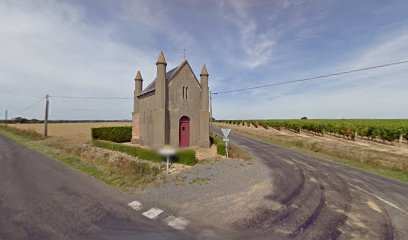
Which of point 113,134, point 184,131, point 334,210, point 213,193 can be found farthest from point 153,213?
point 113,134

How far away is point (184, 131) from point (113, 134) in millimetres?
13389

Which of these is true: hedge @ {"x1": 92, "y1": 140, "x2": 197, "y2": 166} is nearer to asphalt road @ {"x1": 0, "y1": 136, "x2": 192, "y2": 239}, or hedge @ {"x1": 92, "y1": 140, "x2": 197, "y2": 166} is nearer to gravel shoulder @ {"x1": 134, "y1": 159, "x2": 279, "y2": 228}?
gravel shoulder @ {"x1": 134, "y1": 159, "x2": 279, "y2": 228}

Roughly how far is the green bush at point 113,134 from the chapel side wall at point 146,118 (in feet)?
21.7

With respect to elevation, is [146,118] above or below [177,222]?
above

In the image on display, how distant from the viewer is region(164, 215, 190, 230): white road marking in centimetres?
704

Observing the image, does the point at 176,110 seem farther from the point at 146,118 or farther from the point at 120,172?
the point at 120,172

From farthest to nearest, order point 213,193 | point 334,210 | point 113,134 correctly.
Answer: point 113,134
point 213,193
point 334,210

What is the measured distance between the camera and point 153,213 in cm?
805

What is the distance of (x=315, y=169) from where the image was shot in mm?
15922

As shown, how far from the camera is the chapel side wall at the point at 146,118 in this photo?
24.2 metres

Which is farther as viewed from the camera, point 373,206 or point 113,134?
point 113,134

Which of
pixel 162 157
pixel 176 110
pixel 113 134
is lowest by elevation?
pixel 162 157

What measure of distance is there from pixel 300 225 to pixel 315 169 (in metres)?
10.2

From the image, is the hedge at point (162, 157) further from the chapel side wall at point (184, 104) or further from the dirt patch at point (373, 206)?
the dirt patch at point (373, 206)
